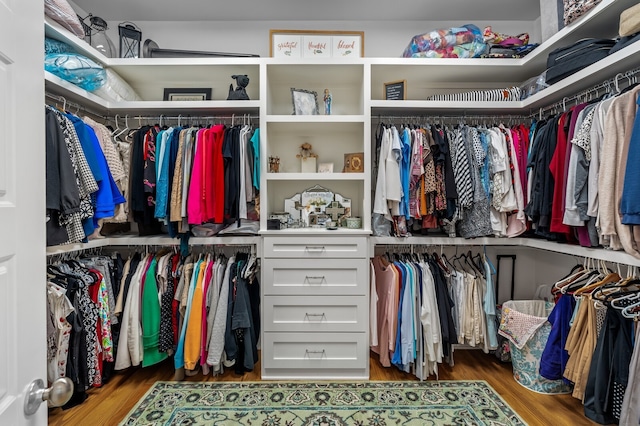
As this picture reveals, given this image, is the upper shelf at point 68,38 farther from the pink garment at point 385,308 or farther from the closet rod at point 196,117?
the pink garment at point 385,308

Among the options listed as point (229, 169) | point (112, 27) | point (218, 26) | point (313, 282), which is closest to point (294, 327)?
point (313, 282)

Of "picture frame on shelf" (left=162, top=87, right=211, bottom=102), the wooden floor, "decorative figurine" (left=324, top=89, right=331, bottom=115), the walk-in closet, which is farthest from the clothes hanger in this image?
"picture frame on shelf" (left=162, top=87, right=211, bottom=102)

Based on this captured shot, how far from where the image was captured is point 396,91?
2.33 metres

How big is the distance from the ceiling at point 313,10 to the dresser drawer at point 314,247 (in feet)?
5.87

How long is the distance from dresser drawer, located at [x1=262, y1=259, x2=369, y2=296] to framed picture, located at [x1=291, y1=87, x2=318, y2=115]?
109cm

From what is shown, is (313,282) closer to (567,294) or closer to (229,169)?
(229,169)

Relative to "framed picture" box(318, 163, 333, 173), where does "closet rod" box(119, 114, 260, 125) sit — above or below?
above

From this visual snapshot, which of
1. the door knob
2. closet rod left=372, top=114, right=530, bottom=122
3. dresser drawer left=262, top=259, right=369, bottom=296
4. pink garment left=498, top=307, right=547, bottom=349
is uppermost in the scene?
closet rod left=372, top=114, right=530, bottom=122

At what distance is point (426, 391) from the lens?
6.70ft

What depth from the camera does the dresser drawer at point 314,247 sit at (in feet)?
7.04

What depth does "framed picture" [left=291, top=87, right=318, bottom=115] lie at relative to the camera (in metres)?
2.34

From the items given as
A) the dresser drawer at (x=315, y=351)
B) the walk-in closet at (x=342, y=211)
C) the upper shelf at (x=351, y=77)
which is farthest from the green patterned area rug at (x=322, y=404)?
the upper shelf at (x=351, y=77)

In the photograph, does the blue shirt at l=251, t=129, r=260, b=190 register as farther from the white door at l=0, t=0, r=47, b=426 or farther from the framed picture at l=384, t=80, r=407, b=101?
the white door at l=0, t=0, r=47, b=426

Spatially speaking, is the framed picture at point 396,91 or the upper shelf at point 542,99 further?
the framed picture at point 396,91
